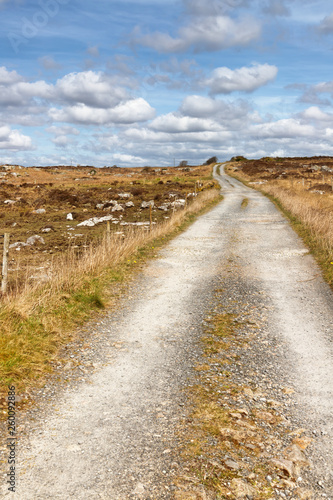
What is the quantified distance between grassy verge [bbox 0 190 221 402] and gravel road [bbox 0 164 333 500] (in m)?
0.50

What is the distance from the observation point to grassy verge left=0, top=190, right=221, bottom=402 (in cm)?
487

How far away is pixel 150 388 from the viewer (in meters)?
4.69

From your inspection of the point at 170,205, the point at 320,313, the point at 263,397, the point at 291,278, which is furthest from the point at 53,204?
the point at 263,397

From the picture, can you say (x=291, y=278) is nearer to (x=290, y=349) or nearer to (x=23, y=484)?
(x=290, y=349)

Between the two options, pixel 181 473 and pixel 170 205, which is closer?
pixel 181 473

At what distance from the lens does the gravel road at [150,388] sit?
129 inches

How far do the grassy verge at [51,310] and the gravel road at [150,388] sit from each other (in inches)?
19.9

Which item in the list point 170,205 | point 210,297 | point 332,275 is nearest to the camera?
point 210,297

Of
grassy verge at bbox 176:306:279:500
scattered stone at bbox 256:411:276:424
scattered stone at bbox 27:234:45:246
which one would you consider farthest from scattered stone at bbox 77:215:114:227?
scattered stone at bbox 256:411:276:424

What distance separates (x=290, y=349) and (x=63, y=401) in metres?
3.45

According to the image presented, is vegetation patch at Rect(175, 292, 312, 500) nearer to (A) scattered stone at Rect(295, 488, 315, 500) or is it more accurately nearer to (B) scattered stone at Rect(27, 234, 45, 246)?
(A) scattered stone at Rect(295, 488, 315, 500)

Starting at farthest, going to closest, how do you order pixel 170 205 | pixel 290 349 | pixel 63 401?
pixel 170 205
pixel 290 349
pixel 63 401

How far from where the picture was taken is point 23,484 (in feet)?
10.3

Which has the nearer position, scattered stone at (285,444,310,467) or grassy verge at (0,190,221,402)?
scattered stone at (285,444,310,467)
